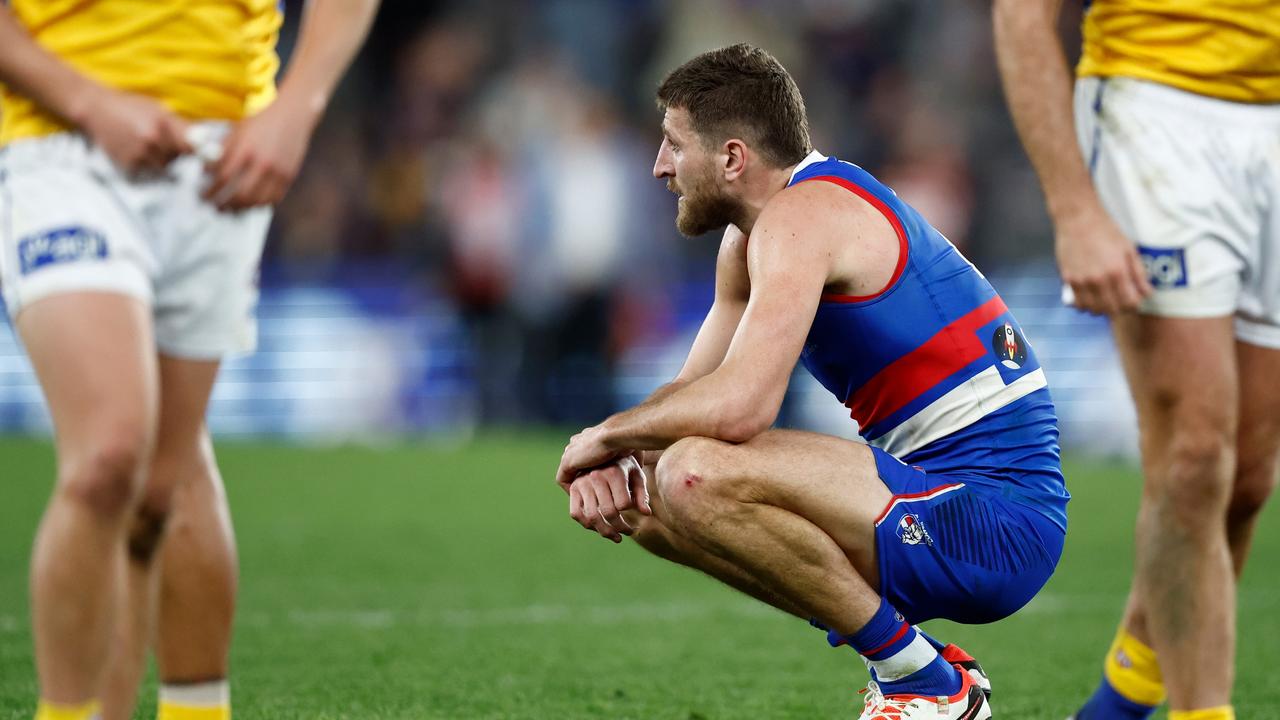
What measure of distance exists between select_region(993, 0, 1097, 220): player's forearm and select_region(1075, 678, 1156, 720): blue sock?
1246 mm

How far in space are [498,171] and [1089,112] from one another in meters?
10.2

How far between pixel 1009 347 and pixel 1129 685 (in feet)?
2.84

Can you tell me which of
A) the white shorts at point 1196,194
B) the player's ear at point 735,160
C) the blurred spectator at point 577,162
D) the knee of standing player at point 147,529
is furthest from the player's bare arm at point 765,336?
the blurred spectator at point 577,162

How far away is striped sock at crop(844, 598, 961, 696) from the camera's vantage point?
11.5ft

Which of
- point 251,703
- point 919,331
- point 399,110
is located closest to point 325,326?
point 399,110

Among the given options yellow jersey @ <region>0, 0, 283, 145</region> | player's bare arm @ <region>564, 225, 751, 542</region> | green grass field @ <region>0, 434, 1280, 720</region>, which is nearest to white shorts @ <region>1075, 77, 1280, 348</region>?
player's bare arm @ <region>564, 225, 751, 542</region>

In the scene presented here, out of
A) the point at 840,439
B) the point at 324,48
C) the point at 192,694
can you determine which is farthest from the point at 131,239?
the point at 840,439

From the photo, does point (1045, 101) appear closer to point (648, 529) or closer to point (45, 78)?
point (648, 529)

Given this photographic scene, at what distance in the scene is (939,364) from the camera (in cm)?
371

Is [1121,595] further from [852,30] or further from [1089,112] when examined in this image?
[852,30]

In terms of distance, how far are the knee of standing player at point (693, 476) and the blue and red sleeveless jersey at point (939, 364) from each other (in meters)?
0.45

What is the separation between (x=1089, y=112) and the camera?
3611mm

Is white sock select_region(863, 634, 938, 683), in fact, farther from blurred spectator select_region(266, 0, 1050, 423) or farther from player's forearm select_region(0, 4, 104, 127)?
blurred spectator select_region(266, 0, 1050, 423)

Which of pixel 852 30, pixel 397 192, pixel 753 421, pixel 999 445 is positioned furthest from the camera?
pixel 852 30
